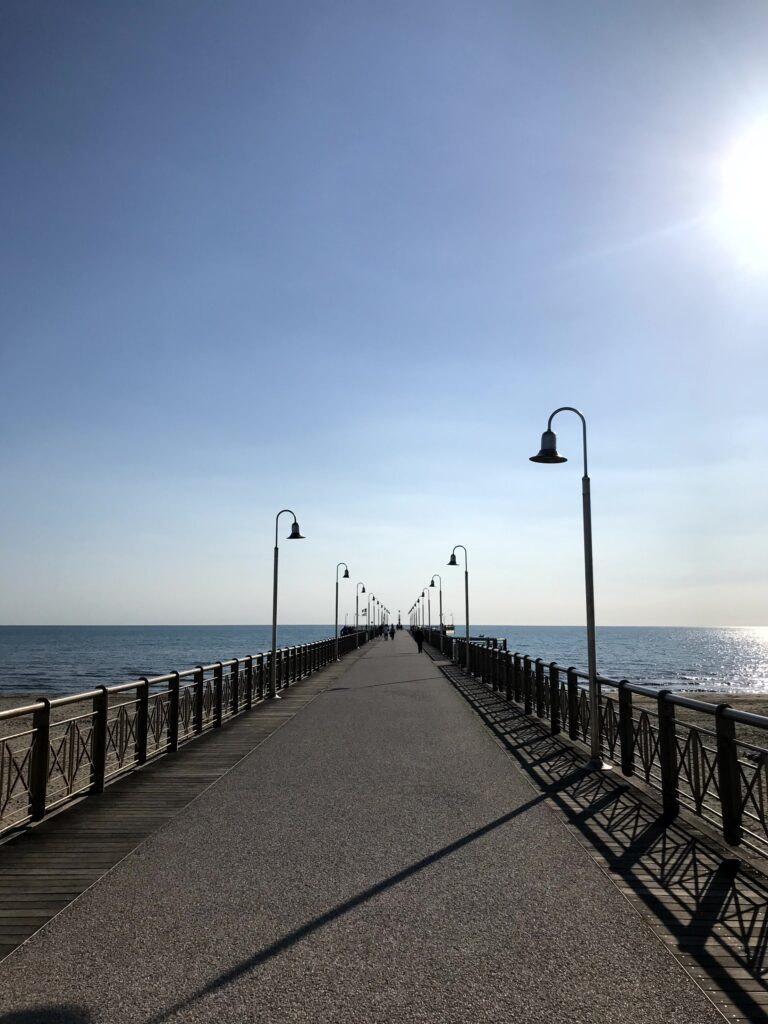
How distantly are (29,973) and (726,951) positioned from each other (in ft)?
12.6

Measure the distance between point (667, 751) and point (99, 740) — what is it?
6.13 m

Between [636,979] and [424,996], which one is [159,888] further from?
[636,979]

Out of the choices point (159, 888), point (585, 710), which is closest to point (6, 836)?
point (159, 888)

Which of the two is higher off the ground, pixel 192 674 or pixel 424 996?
pixel 192 674

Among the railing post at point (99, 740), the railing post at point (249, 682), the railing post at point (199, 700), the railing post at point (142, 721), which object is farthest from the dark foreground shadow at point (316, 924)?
the railing post at point (249, 682)

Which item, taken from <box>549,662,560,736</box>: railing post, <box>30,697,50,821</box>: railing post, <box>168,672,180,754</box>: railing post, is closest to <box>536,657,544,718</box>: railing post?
<box>549,662,560,736</box>: railing post

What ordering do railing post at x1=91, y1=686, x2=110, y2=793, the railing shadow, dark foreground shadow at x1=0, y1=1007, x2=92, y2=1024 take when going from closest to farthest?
dark foreground shadow at x1=0, y1=1007, x2=92, y2=1024
the railing shadow
railing post at x1=91, y1=686, x2=110, y2=793

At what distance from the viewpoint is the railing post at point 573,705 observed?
11.9m

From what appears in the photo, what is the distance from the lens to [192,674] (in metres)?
13.0

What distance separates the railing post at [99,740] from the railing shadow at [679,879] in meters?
4.98

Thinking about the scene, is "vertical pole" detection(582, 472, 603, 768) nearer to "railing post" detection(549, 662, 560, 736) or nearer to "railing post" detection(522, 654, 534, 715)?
"railing post" detection(549, 662, 560, 736)

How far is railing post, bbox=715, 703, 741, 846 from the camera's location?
253 inches

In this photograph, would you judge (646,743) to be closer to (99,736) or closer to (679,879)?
(679,879)

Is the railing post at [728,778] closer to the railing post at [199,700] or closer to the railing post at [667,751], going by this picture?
the railing post at [667,751]
